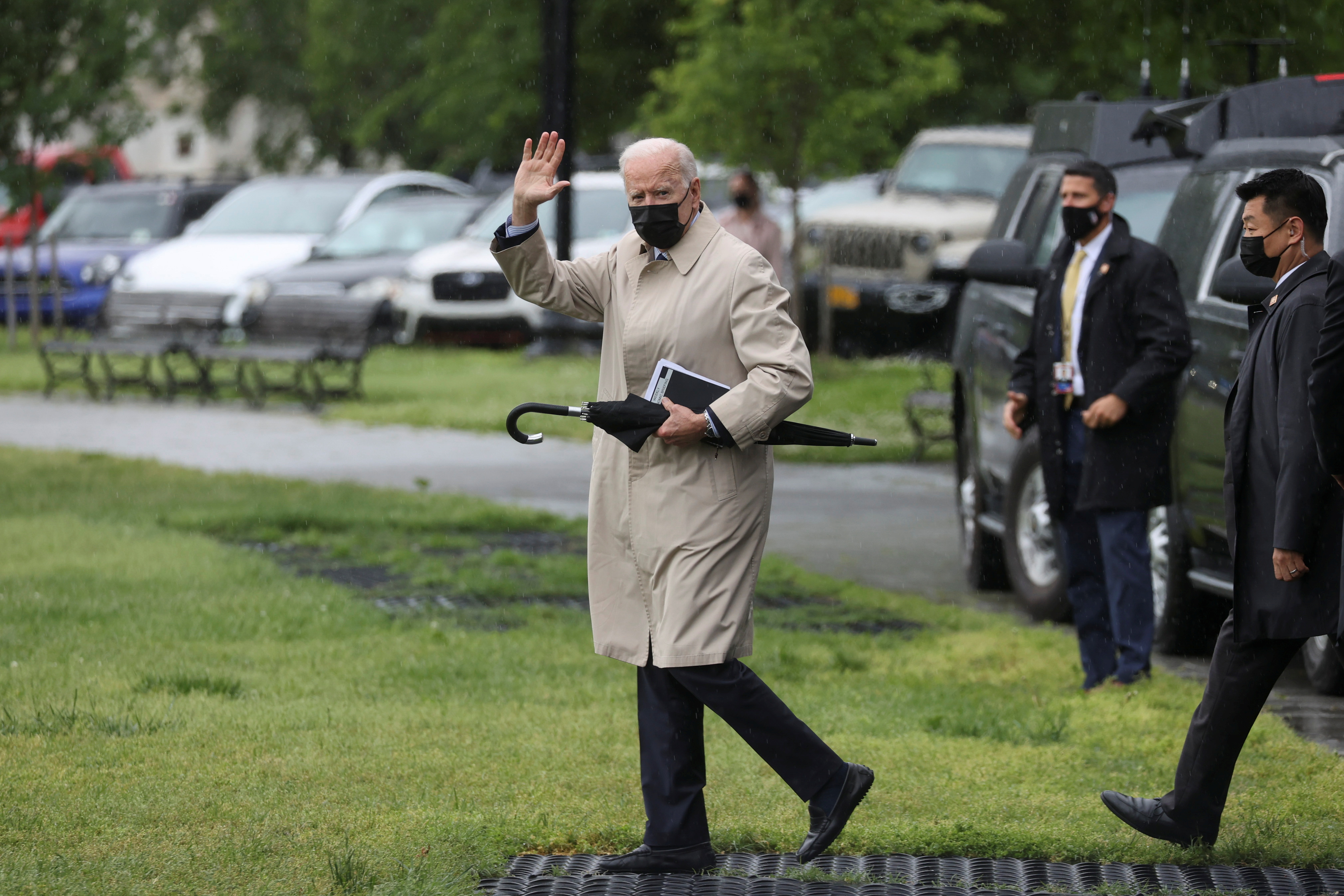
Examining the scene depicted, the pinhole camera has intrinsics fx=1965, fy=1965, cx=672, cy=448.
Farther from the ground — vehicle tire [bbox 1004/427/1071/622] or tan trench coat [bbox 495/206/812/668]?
tan trench coat [bbox 495/206/812/668]

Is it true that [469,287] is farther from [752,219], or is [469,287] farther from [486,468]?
[486,468]

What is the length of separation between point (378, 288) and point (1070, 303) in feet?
49.3

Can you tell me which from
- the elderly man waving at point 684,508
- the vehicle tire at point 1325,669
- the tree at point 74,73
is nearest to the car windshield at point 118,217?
the tree at point 74,73

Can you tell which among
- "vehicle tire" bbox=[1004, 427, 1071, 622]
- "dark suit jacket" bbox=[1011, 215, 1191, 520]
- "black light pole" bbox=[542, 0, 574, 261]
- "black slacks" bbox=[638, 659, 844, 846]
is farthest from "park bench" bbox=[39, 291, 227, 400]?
"black slacks" bbox=[638, 659, 844, 846]

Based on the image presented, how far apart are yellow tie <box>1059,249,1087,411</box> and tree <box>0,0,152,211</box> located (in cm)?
1212

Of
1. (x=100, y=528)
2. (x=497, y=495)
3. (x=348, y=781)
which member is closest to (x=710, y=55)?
(x=497, y=495)

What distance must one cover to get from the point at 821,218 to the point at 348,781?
15266 mm

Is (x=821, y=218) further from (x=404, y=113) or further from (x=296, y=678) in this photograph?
(x=404, y=113)

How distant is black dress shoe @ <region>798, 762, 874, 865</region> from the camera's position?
15.9 ft

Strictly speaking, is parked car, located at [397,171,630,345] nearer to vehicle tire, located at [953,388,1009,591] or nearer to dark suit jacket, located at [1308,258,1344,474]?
vehicle tire, located at [953,388,1009,591]

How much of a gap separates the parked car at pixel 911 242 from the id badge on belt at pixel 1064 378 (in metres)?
11.1

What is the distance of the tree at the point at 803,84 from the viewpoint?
62.2ft

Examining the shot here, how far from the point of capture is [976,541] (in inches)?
369

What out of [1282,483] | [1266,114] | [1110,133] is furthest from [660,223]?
[1110,133]
